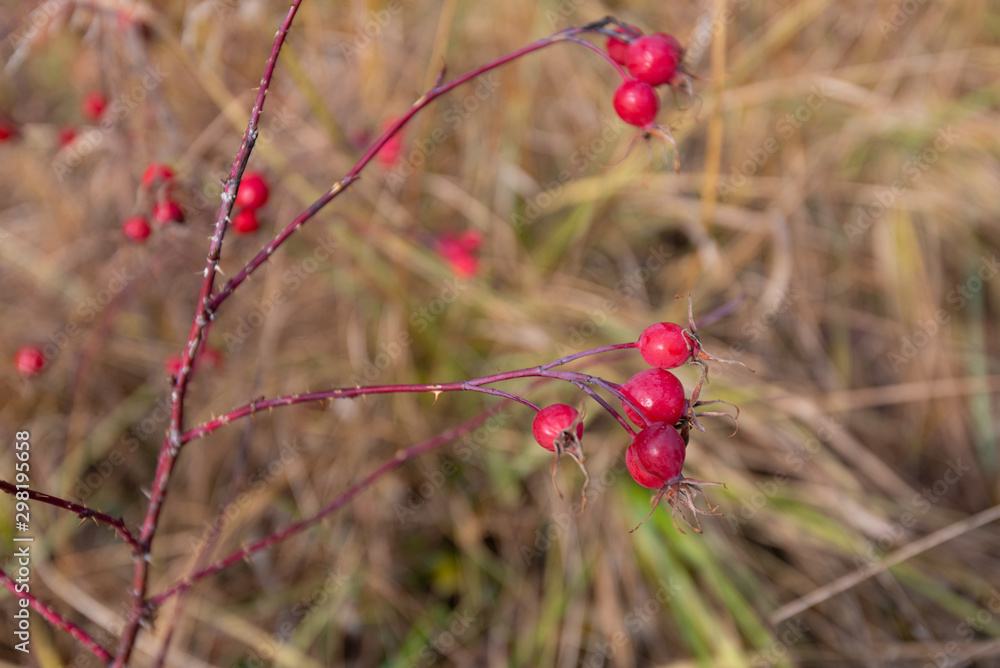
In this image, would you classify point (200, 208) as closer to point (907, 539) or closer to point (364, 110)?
point (364, 110)

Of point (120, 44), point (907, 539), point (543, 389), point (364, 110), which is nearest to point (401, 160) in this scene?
point (364, 110)

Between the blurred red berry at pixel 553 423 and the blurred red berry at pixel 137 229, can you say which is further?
the blurred red berry at pixel 137 229

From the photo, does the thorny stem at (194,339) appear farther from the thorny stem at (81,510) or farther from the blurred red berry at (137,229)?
the blurred red berry at (137,229)

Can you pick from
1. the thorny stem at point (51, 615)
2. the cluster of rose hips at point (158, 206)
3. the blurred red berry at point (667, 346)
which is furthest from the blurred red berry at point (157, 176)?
the blurred red berry at point (667, 346)

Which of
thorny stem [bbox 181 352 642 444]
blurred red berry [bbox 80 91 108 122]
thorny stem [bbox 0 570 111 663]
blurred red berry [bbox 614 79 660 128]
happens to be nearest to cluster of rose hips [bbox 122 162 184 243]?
thorny stem [bbox 181 352 642 444]

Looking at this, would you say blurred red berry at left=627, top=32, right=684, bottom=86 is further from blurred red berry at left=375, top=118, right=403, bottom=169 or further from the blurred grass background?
blurred red berry at left=375, top=118, right=403, bottom=169

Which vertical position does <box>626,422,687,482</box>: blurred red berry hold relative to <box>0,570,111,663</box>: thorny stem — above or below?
above
